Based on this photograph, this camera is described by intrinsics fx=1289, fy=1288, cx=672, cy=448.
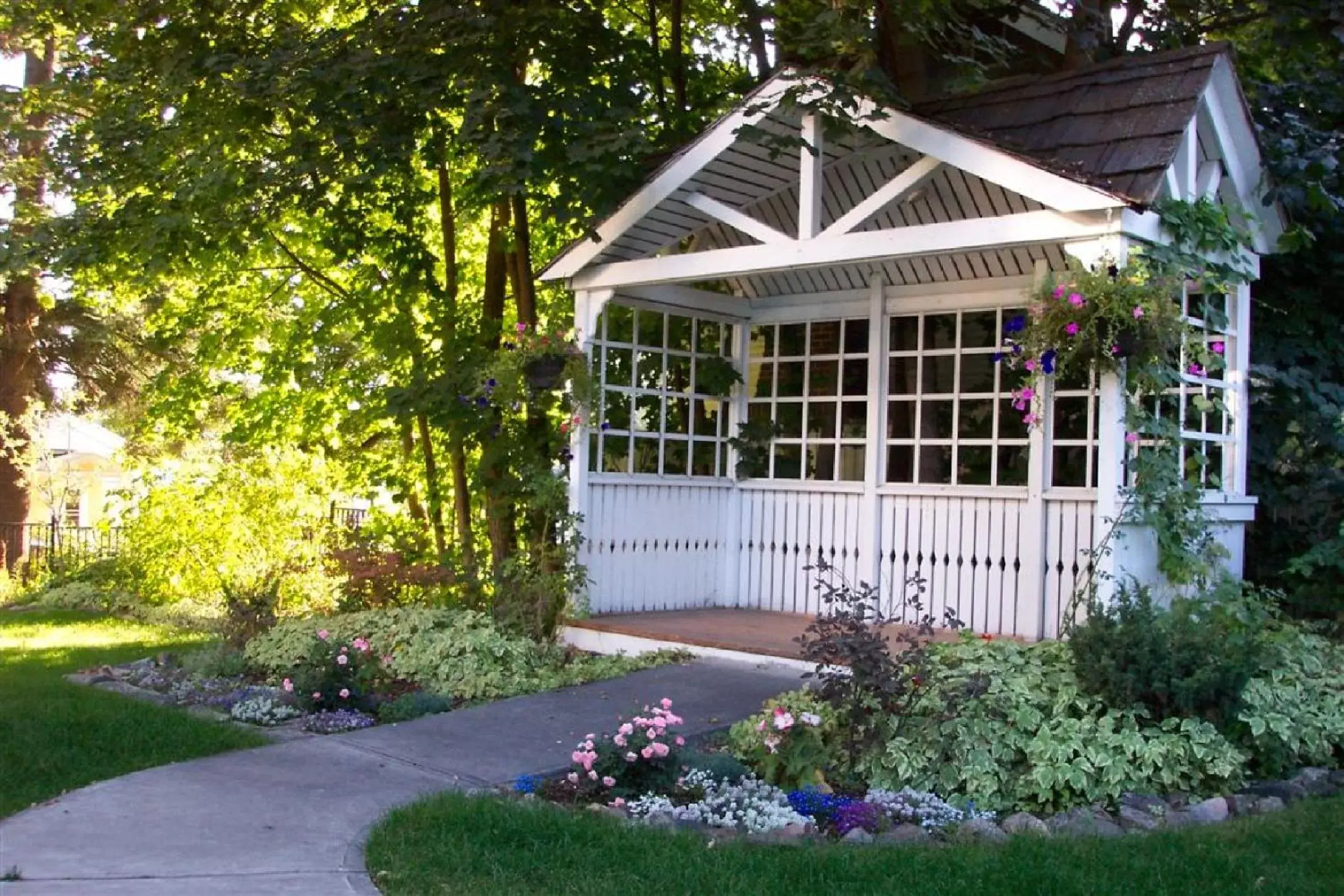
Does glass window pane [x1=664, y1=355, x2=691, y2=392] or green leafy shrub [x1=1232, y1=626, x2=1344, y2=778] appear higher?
glass window pane [x1=664, y1=355, x2=691, y2=392]

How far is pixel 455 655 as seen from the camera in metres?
8.64

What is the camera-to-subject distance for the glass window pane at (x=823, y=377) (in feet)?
33.5

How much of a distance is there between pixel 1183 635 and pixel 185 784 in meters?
4.74

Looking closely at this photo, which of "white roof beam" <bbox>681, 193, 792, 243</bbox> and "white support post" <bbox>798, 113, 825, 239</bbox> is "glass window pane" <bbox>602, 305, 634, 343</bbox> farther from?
"white support post" <bbox>798, 113, 825, 239</bbox>

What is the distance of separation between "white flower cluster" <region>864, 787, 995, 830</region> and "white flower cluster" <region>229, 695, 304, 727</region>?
3.55m

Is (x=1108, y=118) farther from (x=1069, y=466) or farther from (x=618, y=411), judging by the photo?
(x=618, y=411)

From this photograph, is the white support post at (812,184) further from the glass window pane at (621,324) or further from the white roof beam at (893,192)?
the glass window pane at (621,324)

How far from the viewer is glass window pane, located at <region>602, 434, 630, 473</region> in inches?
397

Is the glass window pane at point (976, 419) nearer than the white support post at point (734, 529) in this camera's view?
Yes

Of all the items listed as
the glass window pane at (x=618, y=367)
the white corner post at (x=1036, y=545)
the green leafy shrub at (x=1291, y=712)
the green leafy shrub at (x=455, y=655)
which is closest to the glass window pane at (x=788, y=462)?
the glass window pane at (x=618, y=367)

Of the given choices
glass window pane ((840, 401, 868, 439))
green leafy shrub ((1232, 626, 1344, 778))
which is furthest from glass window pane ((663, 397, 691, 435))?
green leafy shrub ((1232, 626, 1344, 778))

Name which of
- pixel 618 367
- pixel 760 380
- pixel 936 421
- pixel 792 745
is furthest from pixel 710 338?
pixel 792 745

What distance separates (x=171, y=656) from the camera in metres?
9.27

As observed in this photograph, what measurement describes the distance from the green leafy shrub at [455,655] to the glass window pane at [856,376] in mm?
2720
